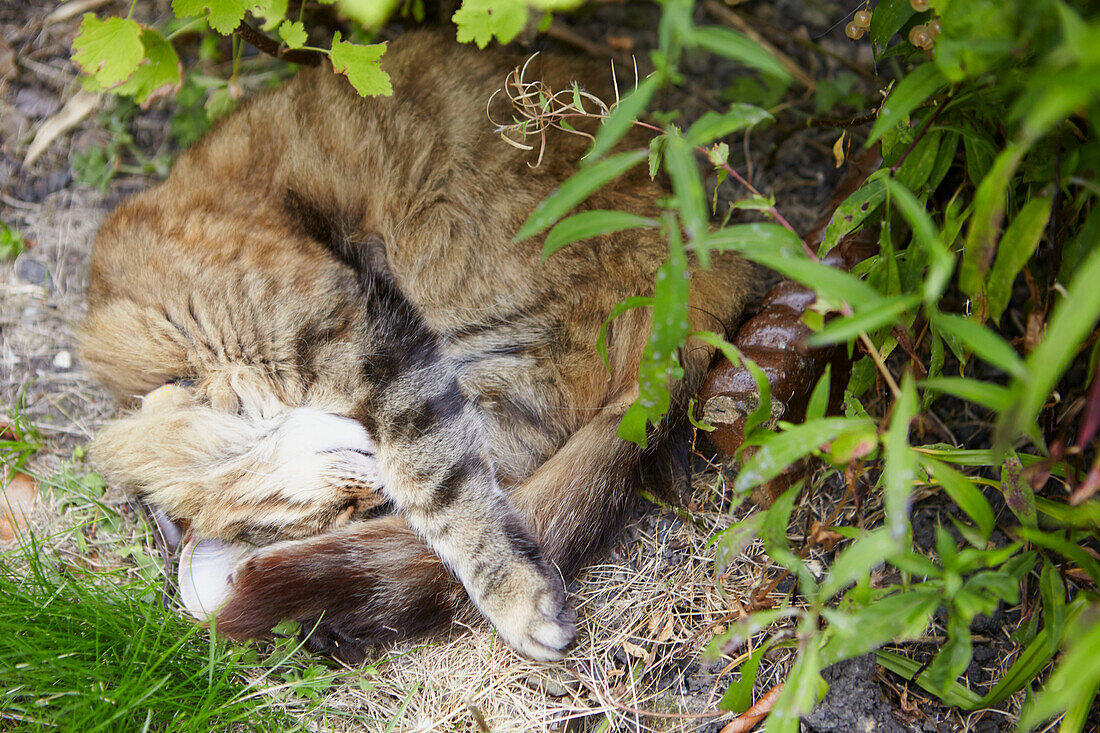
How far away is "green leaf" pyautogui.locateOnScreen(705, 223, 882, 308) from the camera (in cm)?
104

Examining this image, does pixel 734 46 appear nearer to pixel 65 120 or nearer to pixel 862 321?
pixel 862 321

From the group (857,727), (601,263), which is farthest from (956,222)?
(857,727)

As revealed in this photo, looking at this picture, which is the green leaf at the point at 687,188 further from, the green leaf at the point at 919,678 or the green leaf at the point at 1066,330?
the green leaf at the point at 919,678

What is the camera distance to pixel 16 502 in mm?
2211

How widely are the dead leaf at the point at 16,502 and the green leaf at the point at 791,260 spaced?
234 cm

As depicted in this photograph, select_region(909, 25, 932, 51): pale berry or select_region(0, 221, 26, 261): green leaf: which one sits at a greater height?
select_region(909, 25, 932, 51): pale berry

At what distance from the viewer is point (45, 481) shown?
2215 millimetres

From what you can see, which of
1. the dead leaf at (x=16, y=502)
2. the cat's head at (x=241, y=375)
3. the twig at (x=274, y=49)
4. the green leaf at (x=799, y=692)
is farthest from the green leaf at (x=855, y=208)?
the dead leaf at (x=16, y=502)

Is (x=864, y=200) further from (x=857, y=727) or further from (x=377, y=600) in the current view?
(x=377, y=600)

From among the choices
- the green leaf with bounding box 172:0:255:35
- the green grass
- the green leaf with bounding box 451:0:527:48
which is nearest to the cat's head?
the green grass

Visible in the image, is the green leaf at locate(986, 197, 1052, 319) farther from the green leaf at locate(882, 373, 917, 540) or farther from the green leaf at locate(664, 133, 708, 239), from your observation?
the green leaf at locate(664, 133, 708, 239)

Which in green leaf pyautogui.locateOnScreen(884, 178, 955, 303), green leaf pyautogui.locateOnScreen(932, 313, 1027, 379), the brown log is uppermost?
green leaf pyautogui.locateOnScreen(884, 178, 955, 303)

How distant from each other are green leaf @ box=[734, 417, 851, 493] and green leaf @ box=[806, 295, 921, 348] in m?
0.18

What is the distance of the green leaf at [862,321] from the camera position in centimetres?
96
